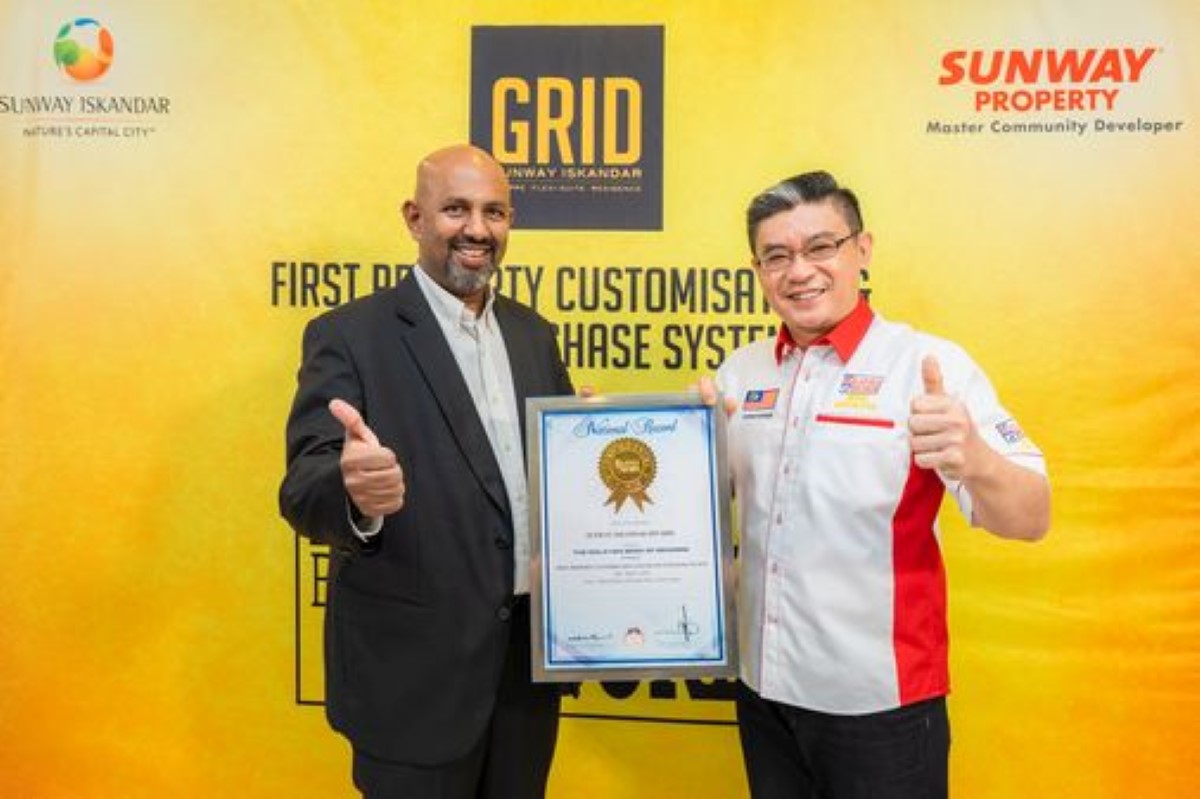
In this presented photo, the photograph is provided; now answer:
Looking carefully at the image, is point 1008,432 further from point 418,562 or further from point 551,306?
point 551,306

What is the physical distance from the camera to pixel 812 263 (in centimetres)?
155

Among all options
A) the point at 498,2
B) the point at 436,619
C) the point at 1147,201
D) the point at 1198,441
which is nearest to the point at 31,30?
the point at 498,2

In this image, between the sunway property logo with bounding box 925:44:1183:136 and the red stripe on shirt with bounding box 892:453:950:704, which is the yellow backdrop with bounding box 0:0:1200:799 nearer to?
the sunway property logo with bounding box 925:44:1183:136

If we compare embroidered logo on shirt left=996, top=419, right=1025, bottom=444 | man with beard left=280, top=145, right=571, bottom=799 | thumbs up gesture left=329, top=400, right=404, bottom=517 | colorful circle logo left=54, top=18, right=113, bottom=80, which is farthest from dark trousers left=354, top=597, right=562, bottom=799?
colorful circle logo left=54, top=18, right=113, bottom=80

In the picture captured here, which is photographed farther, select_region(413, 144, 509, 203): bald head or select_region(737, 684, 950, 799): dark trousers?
select_region(413, 144, 509, 203): bald head

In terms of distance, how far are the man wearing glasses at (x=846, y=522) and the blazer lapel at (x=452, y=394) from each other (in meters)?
0.49

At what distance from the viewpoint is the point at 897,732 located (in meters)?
1.47

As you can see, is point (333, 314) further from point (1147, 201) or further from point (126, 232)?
point (1147, 201)

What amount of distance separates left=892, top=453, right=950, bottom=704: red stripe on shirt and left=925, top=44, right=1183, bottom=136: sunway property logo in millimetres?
1199

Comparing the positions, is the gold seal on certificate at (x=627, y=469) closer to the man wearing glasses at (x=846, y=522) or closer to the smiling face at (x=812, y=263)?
the man wearing glasses at (x=846, y=522)

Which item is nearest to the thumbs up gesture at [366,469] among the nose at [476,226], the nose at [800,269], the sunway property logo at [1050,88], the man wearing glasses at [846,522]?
the nose at [476,226]

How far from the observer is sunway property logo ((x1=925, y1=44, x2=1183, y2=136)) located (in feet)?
7.29

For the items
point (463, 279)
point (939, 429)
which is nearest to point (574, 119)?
point (463, 279)

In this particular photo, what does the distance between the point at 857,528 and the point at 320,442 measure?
37.6 inches
